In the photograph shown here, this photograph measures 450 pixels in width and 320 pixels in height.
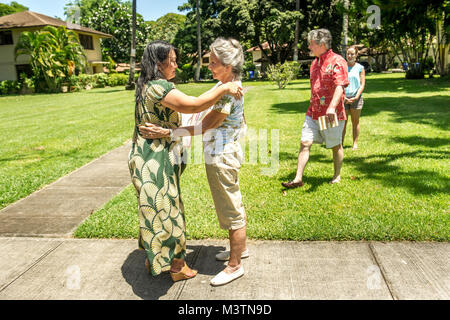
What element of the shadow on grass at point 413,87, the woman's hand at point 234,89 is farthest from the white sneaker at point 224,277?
the shadow on grass at point 413,87

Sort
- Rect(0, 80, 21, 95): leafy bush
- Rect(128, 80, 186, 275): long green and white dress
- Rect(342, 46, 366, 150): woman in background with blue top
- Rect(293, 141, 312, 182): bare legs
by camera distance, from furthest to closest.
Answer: Rect(0, 80, 21, 95): leafy bush < Rect(342, 46, 366, 150): woman in background with blue top < Rect(293, 141, 312, 182): bare legs < Rect(128, 80, 186, 275): long green and white dress

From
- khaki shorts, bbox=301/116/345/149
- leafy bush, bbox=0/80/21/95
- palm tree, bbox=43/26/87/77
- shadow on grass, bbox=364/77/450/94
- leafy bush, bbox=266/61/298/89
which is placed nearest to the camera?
khaki shorts, bbox=301/116/345/149

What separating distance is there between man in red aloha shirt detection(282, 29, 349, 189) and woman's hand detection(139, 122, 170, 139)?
2.47 m

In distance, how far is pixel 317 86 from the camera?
16.0 feet

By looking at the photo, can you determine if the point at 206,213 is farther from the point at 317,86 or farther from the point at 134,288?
the point at 317,86

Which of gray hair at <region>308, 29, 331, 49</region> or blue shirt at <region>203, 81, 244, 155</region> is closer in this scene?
blue shirt at <region>203, 81, 244, 155</region>

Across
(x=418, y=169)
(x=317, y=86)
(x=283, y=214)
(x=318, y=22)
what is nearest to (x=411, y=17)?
(x=418, y=169)

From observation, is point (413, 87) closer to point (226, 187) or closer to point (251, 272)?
point (251, 272)

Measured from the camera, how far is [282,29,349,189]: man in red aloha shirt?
4.62 metres

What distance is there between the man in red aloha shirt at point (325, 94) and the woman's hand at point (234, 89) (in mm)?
2113

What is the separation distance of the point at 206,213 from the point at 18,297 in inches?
84.6

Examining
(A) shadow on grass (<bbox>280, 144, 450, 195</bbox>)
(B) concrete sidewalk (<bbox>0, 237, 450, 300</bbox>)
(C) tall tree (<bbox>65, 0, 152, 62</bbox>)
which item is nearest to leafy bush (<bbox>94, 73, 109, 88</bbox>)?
(C) tall tree (<bbox>65, 0, 152, 62</bbox>)

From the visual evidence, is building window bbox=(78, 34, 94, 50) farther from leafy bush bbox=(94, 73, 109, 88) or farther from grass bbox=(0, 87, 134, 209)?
grass bbox=(0, 87, 134, 209)

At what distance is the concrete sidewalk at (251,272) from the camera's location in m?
2.90
